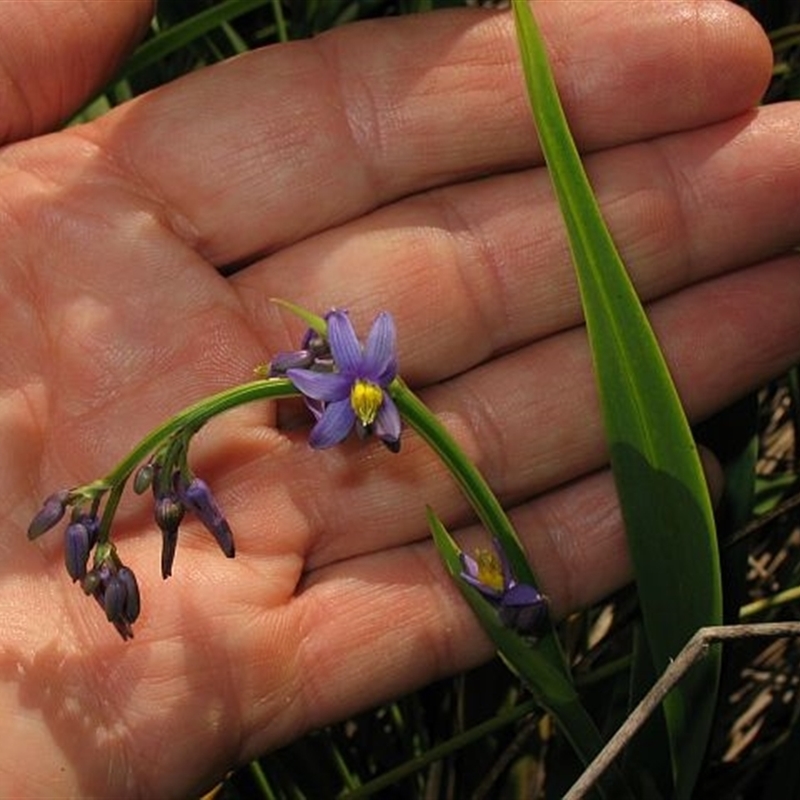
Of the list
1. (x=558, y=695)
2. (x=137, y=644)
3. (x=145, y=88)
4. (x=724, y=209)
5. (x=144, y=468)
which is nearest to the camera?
(x=144, y=468)

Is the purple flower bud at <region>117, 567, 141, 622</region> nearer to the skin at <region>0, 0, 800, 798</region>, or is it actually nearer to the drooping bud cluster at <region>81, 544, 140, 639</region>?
the drooping bud cluster at <region>81, 544, 140, 639</region>

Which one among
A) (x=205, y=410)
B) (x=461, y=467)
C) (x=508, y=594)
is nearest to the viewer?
(x=205, y=410)

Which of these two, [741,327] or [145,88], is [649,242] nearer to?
[741,327]

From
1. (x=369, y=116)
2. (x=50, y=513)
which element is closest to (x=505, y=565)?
(x=50, y=513)

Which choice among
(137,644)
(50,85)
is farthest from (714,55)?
(137,644)

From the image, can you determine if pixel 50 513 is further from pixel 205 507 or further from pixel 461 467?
pixel 461 467

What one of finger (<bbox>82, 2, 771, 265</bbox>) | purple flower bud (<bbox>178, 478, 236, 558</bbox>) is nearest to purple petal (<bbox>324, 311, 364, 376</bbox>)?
purple flower bud (<bbox>178, 478, 236, 558</bbox>)

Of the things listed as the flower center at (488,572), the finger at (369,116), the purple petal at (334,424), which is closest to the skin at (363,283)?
the finger at (369,116)
